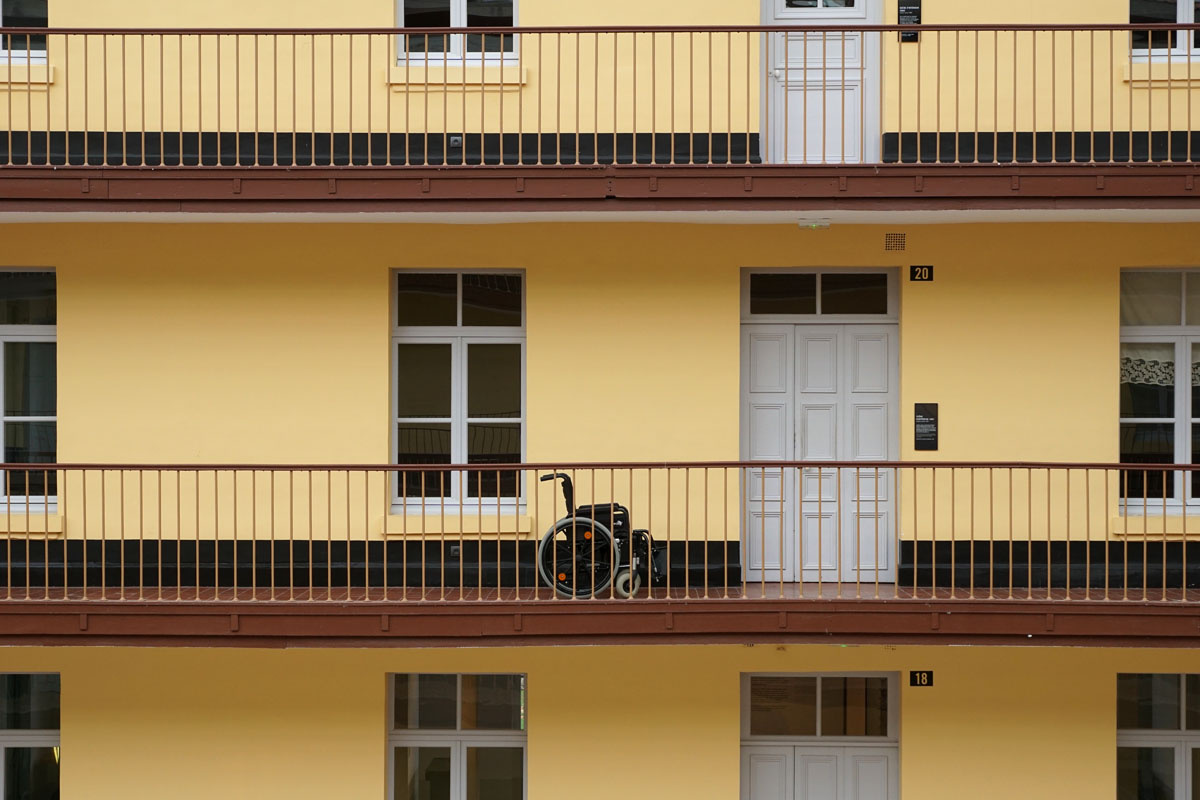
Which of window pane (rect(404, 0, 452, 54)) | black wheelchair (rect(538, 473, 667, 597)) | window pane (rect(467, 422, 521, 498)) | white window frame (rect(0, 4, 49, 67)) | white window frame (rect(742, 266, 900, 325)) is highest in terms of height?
window pane (rect(404, 0, 452, 54))

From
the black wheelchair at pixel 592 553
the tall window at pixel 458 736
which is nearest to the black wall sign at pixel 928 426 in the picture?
the black wheelchair at pixel 592 553

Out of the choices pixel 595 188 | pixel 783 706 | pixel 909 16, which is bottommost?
pixel 783 706

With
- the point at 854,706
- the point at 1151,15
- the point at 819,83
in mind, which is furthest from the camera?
the point at 854,706

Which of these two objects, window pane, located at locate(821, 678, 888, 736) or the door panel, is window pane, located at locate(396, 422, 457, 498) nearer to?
the door panel

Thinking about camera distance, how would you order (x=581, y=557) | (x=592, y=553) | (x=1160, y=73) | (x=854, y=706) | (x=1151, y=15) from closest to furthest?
(x=592, y=553) → (x=581, y=557) → (x=1160, y=73) → (x=1151, y=15) → (x=854, y=706)

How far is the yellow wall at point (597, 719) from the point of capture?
28.1ft

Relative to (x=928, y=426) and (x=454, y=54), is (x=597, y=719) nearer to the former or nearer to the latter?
(x=928, y=426)

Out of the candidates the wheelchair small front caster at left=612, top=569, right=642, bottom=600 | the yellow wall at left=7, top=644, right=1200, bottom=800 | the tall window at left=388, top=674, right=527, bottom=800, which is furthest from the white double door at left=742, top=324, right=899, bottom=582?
the tall window at left=388, top=674, right=527, bottom=800

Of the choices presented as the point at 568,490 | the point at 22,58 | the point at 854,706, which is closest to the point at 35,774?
the point at 568,490

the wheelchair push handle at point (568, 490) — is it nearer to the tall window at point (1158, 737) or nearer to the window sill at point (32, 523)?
the window sill at point (32, 523)

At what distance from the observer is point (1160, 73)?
28.0 feet

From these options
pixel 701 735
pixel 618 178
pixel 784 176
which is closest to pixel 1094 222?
pixel 784 176

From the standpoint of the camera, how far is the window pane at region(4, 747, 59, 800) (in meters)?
8.94

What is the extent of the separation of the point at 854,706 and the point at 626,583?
2344mm
